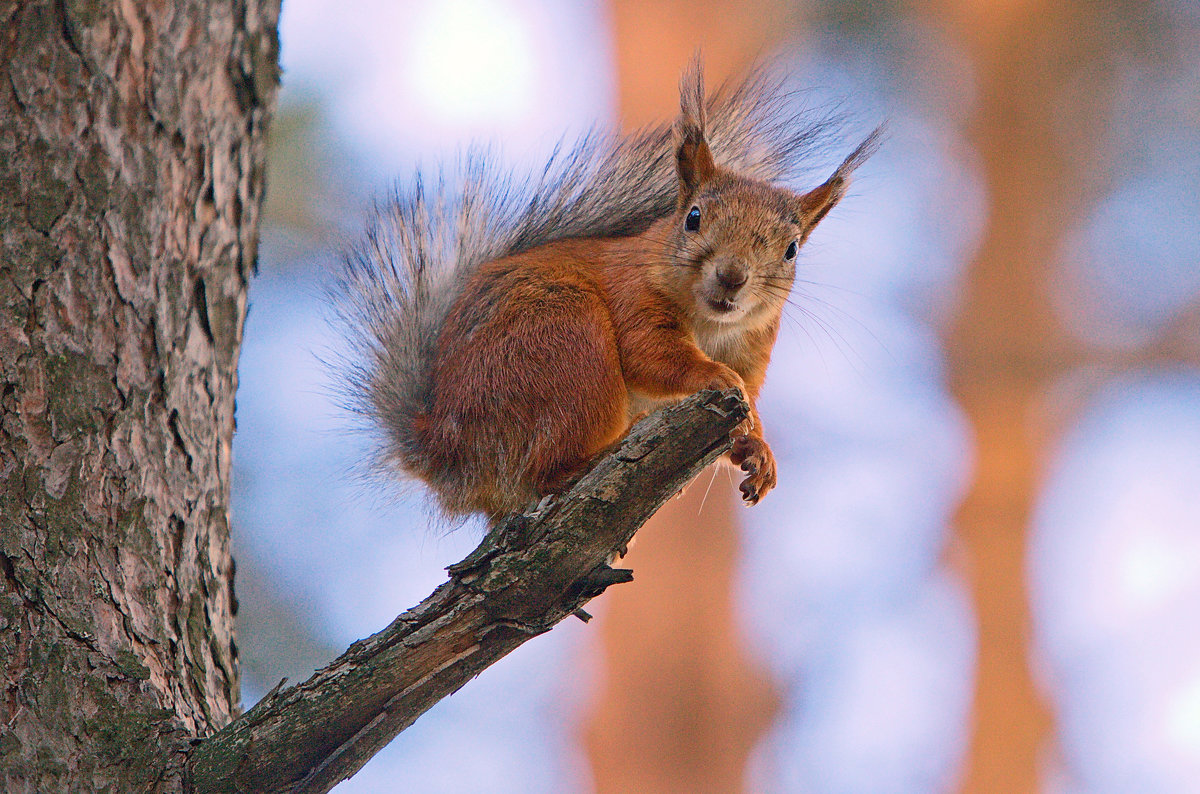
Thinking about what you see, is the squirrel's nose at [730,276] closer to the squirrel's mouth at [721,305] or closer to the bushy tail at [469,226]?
the squirrel's mouth at [721,305]

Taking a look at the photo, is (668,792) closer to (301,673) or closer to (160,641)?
(301,673)

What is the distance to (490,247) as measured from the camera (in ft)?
6.89

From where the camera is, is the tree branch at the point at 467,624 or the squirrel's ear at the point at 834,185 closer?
the tree branch at the point at 467,624

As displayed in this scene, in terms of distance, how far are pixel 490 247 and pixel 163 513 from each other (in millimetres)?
1010

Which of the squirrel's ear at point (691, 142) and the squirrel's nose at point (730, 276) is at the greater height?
the squirrel's ear at point (691, 142)

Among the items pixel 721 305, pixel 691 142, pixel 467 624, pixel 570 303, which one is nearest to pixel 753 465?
pixel 721 305

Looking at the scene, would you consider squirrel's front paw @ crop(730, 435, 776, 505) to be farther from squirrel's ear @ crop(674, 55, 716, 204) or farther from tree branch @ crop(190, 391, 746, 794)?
squirrel's ear @ crop(674, 55, 716, 204)

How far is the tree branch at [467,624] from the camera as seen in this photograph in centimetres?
110

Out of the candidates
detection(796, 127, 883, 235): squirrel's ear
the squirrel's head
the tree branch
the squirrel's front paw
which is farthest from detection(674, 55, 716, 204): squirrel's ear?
the tree branch

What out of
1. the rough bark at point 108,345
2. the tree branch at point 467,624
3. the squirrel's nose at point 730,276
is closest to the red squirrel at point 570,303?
the squirrel's nose at point 730,276

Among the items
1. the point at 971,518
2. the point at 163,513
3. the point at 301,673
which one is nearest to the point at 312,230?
the point at 301,673

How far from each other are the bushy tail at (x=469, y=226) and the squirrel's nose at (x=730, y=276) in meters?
0.45

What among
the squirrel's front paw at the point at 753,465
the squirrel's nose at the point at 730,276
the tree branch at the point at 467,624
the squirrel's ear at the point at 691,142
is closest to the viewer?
A: the tree branch at the point at 467,624

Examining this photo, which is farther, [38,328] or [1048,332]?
[1048,332]
